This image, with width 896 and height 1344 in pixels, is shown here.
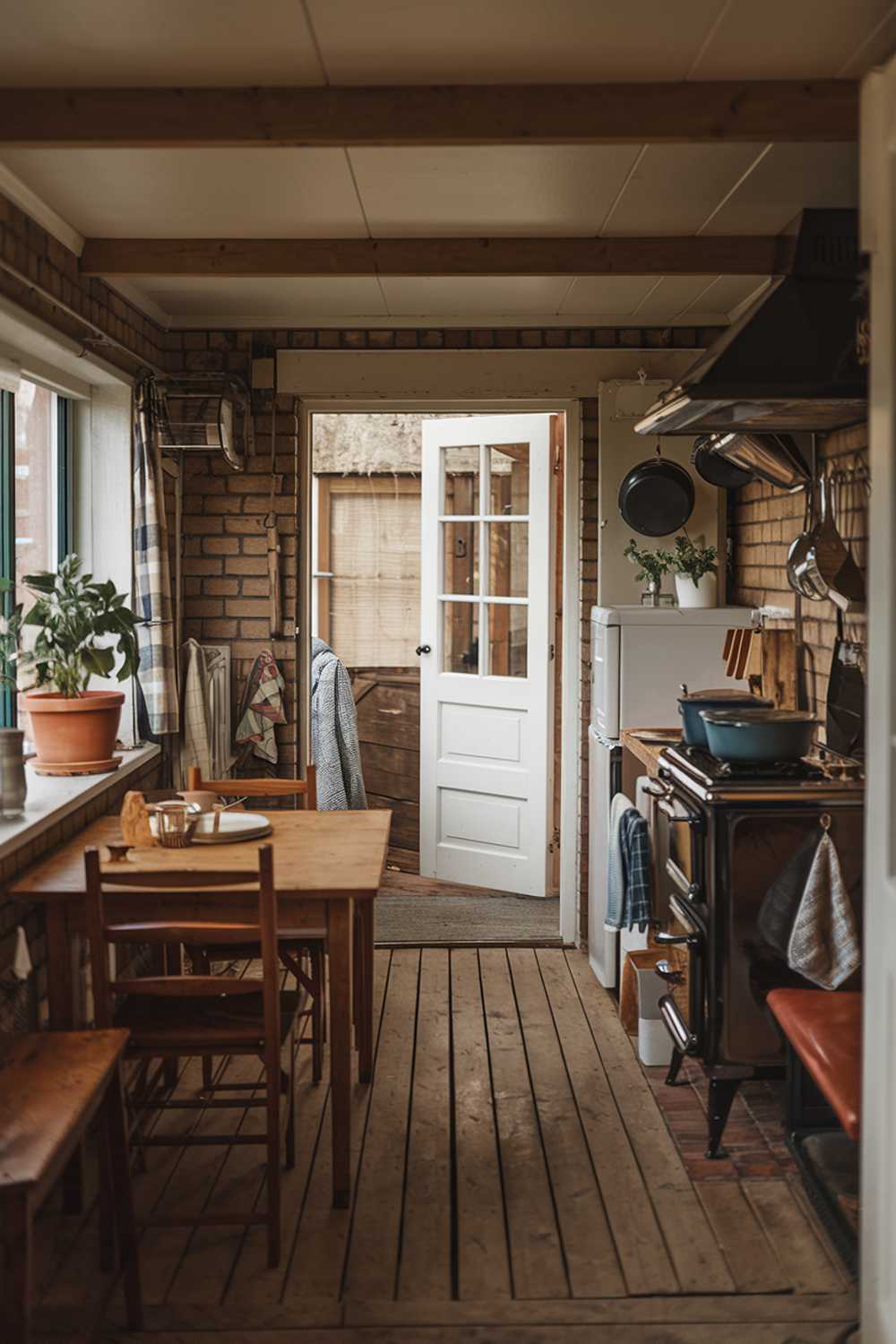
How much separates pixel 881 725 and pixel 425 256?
2.32 m

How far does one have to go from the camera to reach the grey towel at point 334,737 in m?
6.23

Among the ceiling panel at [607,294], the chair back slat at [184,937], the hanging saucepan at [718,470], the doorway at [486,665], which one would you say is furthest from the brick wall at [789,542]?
the chair back slat at [184,937]

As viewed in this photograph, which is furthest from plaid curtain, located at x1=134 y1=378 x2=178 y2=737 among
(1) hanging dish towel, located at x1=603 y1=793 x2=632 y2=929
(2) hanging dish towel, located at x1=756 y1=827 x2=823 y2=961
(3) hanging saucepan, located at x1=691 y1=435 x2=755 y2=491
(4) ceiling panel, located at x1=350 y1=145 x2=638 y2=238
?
(2) hanging dish towel, located at x1=756 y1=827 x2=823 y2=961

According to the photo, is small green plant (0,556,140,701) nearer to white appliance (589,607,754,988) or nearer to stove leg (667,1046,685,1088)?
white appliance (589,607,754,988)

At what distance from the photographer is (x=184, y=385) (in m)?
5.02

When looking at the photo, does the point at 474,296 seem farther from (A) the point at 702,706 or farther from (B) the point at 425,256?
(A) the point at 702,706

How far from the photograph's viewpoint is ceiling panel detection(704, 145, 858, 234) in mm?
3148

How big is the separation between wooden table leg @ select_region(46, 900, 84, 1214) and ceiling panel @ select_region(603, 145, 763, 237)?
7.62 feet

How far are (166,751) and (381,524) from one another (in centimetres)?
250

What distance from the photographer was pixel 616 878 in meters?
4.15

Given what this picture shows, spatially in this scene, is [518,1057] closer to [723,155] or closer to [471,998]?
[471,998]

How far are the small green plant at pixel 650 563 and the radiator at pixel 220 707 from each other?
1673mm

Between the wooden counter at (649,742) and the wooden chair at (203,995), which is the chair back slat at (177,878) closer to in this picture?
the wooden chair at (203,995)

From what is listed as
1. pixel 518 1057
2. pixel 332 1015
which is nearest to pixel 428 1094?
pixel 518 1057
